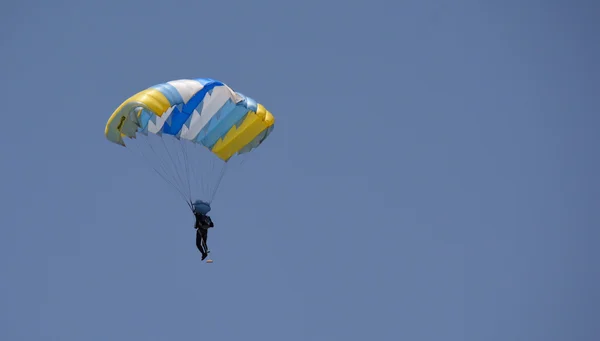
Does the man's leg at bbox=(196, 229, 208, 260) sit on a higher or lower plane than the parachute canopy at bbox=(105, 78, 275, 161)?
lower

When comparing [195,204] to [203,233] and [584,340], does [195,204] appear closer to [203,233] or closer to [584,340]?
[203,233]

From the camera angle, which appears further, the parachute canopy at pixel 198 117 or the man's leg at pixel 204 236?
the man's leg at pixel 204 236

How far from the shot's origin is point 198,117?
130 ft

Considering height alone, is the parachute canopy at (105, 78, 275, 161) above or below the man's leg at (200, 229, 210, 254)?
above

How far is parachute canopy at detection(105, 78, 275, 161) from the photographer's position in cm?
3781

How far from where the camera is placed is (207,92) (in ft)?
129

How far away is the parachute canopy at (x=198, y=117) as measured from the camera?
37812 mm

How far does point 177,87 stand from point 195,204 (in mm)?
3019

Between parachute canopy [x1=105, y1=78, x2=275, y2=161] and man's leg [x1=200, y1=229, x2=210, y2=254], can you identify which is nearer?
parachute canopy [x1=105, y1=78, x2=275, y2=161]

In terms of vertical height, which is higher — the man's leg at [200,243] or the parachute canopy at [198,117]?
the parachute canopy at [198,117]

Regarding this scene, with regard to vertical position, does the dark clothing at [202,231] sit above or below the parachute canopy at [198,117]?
below

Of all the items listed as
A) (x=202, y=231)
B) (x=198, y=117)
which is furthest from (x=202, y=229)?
(x=198, y=117)

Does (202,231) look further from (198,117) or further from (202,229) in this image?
(198,117)

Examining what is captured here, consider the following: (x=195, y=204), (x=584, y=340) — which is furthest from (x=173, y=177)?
(x=584, y=340)
